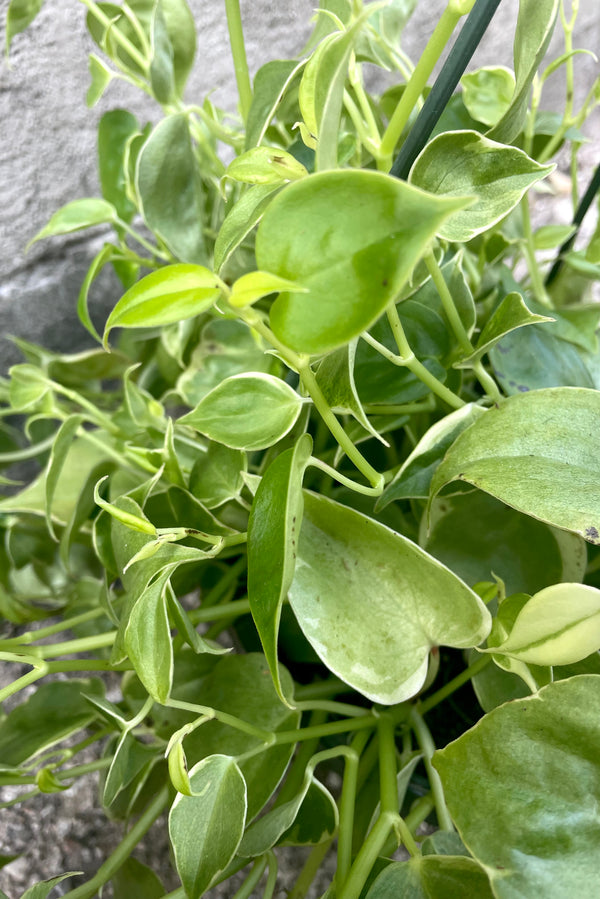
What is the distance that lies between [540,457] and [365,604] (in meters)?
0.10

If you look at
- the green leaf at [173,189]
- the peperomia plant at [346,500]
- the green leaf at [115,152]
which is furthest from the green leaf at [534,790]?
the green leaf at [115,152]

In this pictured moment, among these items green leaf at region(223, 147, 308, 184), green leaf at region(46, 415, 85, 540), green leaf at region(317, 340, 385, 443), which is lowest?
green leaf at region(46, 415, 85, 540)

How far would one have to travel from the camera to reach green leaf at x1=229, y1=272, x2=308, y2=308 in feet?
0.57

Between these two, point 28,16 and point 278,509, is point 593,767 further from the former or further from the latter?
point 28,16

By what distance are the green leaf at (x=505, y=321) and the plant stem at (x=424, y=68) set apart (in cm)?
8

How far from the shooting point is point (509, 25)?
33.5 inches

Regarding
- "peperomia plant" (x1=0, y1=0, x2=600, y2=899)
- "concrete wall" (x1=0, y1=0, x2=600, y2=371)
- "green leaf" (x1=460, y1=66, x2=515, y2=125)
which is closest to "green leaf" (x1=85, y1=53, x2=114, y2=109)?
"peperomia plant" (x1=0, y1=0, x2=600, y2=899)

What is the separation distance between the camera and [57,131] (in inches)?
22.2

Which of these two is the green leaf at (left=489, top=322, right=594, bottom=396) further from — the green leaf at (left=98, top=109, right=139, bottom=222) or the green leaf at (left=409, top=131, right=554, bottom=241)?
the green leaf at (left=98, top=109, right=139, bottom=222)

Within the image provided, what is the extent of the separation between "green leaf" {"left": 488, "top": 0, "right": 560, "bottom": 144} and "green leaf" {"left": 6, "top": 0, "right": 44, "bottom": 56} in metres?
0.28

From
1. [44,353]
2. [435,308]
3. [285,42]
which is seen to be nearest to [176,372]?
[44,353]

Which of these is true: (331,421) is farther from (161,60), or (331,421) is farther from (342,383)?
(161,60)

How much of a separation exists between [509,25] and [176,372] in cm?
64

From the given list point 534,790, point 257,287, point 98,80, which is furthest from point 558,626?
point 98,80
